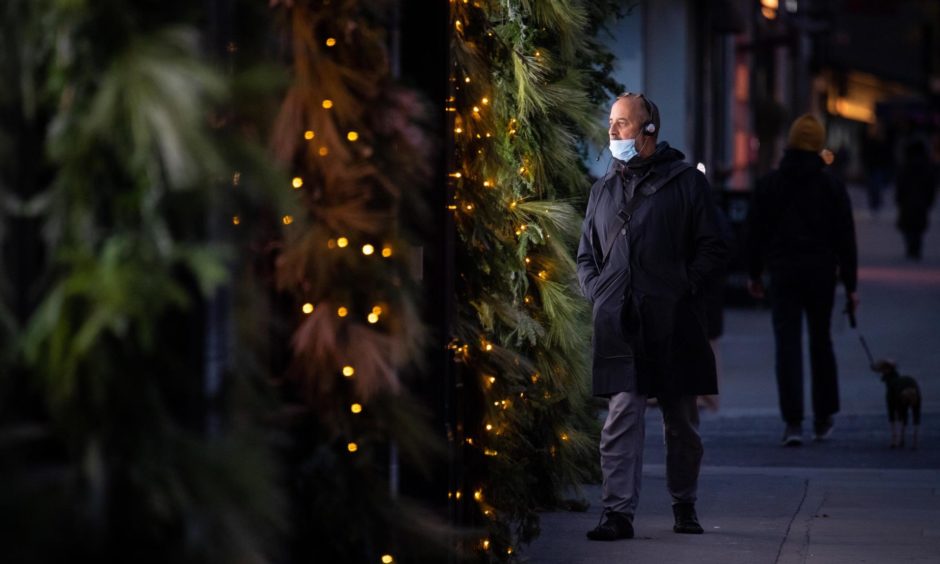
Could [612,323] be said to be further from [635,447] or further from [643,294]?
[635,447]

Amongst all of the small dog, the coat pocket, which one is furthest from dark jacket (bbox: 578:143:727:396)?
the small dog

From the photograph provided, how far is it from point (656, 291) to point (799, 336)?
3.81 meters

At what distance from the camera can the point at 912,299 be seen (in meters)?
21.2

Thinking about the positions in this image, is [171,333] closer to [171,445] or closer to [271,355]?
[171,445]

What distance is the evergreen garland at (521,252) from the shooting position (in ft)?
21.4

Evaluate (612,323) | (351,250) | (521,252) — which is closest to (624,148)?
(521,252)

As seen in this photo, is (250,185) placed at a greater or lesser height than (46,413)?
greater

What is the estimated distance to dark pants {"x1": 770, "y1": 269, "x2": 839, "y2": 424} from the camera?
11.0 metres

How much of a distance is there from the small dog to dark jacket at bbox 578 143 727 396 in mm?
3498

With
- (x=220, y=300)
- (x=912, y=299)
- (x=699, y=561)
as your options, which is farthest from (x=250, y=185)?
(x=912, y=299)

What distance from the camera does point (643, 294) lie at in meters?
7.60

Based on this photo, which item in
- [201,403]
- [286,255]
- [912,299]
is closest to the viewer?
[201,403]

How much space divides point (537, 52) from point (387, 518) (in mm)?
3588

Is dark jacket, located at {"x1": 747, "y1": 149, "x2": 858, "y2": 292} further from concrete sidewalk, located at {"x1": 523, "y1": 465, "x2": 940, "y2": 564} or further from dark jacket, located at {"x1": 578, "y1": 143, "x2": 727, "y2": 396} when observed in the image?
dark jacket, located at {"x1": 578, "y1": 143, "x2": 727, "y2": 396}
